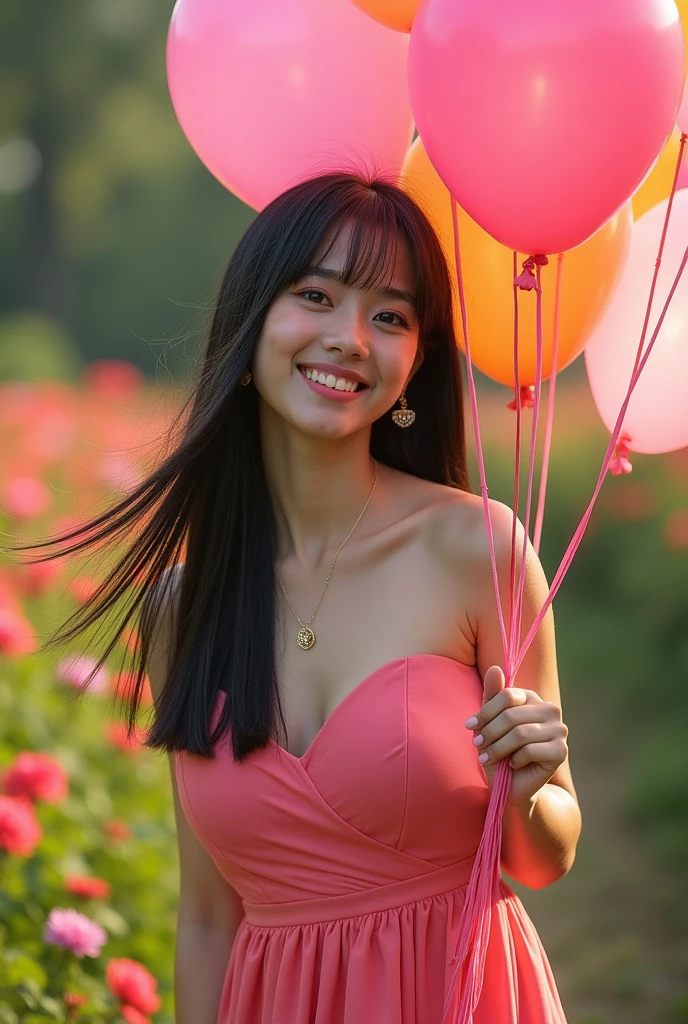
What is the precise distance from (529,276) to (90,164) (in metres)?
21.7

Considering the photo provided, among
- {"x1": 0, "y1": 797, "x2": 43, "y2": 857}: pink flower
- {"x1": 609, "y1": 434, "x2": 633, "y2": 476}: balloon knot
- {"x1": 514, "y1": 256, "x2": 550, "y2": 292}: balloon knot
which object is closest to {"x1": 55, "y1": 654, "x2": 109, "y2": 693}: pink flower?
{"x1": 0, "y1": 797, "x2": 43, "y2": 857}: pink flower

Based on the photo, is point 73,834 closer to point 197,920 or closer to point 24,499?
point 197,920

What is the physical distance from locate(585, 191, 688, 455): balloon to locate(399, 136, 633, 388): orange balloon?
0.04m

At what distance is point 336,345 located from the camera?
2.05 meters

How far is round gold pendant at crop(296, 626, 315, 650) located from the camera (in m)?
2.21

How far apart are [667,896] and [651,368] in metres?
3.12

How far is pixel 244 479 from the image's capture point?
7.83ft

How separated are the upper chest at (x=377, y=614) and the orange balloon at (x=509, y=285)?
267 mm

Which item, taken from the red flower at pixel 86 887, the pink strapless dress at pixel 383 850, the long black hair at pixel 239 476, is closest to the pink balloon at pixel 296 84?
the long black hair at pixel 239 476

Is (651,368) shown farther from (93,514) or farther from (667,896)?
(667,896)

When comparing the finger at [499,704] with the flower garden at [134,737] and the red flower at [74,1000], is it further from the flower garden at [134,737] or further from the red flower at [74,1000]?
the red flower at [74,1000]

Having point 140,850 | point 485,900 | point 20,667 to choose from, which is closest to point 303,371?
point 485,900

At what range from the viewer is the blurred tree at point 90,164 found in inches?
827

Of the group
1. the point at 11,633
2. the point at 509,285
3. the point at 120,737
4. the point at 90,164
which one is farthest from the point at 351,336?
the point at 90,164
